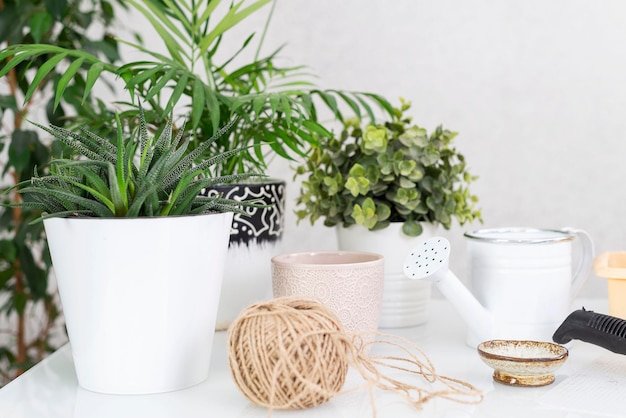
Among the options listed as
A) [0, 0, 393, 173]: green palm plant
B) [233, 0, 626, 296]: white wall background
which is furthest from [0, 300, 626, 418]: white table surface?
[233, 0, 626, 296]: white wall background

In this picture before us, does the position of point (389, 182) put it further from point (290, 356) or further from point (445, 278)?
point (290, 356)

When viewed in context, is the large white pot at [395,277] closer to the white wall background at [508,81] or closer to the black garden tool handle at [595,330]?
the black garden tool handle at [595,330]

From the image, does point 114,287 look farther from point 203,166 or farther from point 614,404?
point 614,404

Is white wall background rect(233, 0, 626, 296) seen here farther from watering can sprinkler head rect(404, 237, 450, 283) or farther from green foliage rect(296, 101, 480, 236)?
watering can sprinkler head rect(404, 237, 450, 283)

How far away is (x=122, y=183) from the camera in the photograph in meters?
0.61

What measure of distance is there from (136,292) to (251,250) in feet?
0.94

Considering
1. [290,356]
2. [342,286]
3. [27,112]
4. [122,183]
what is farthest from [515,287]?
[27,112]

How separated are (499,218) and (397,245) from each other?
2.14ft

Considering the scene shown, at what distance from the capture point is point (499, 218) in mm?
1508

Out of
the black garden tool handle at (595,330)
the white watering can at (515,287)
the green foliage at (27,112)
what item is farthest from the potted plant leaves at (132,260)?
the green foliage at (27,112)

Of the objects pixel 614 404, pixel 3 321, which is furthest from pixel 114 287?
pixel 3 321

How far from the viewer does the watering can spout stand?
2.35 feet

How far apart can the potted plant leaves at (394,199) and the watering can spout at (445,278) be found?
5.9 inches

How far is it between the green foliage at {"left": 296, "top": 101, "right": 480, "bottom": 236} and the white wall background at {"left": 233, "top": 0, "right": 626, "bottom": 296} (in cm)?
54
